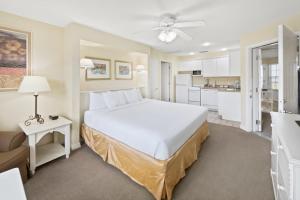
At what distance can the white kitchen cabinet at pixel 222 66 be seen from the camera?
5584mm

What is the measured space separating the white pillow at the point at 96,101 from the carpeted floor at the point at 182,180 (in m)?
0.90

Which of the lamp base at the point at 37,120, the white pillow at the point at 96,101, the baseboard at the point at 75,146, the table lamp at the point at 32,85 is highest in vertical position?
the table lamp at the point at 32,85

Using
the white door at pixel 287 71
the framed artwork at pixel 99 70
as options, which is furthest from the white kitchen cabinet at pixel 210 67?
the framed artwork at pixel 99 70

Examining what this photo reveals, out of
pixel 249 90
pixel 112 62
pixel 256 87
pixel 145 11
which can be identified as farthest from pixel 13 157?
pixel 256 87

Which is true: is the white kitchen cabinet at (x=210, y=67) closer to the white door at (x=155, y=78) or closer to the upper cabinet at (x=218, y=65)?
the upper cabinet at (x=218, y=65)

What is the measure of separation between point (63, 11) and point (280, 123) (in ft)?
10.9

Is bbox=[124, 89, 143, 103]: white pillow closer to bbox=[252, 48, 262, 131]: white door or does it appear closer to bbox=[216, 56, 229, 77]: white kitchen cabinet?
bbox=[252, 48, 262, 131]: white door

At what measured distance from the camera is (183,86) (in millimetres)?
6680

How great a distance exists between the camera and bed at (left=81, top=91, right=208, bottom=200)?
1.66 meters

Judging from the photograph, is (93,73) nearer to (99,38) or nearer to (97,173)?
(99,38)

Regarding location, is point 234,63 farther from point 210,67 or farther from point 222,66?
point 210,67

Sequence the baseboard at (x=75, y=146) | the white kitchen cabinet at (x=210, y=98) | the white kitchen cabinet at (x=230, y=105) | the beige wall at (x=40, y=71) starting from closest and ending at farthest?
the beige wall at (x=40, y=71) < the baseboard at (x=75, y=146) < the white kitchen cabinet at (x=230, y=105) < the white kitchen cabinet at (x=210, y=98)

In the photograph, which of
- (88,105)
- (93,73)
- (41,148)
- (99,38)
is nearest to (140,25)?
(99,38)

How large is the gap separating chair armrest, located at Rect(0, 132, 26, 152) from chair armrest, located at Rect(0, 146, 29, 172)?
0.31 feet
